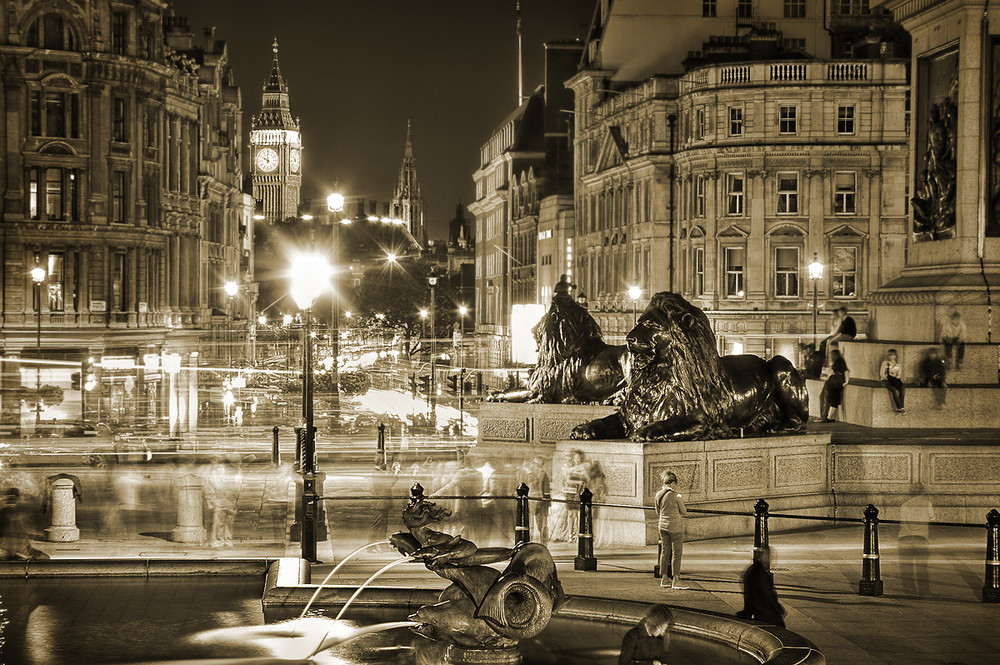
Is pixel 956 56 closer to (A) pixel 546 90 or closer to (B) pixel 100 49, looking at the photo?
(B) pixel 100 49

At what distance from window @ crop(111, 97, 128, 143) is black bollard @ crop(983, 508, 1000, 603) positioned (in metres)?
59.9

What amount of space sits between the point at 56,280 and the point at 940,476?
53.3m

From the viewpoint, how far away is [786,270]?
215ft

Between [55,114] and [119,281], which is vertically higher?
[55,114]

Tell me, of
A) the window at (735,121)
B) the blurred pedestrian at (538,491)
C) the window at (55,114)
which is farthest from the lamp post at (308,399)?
the window at (55,114)

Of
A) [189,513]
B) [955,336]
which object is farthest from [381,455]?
[955,336]

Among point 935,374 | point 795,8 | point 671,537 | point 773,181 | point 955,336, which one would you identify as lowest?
point 671,537

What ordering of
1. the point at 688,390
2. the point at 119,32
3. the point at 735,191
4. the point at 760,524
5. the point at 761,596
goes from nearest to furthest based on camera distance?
the point at 761,596 → the point at 760,524 → the point at 688,390 → the point at 735,191 → the point at 119,32

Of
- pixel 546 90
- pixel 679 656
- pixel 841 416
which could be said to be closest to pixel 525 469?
pixel 841 416

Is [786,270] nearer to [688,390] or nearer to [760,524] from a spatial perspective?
[688,390]

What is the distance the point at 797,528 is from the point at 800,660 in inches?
368

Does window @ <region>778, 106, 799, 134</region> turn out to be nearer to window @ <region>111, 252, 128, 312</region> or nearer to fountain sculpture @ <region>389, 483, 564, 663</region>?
window @ <region>111, 252, 128, 312</region>

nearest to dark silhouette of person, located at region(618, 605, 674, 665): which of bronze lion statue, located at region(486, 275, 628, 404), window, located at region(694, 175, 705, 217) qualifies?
bronze lion statue, located at region(486, 275, 628, 404)

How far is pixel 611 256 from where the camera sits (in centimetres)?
7662
